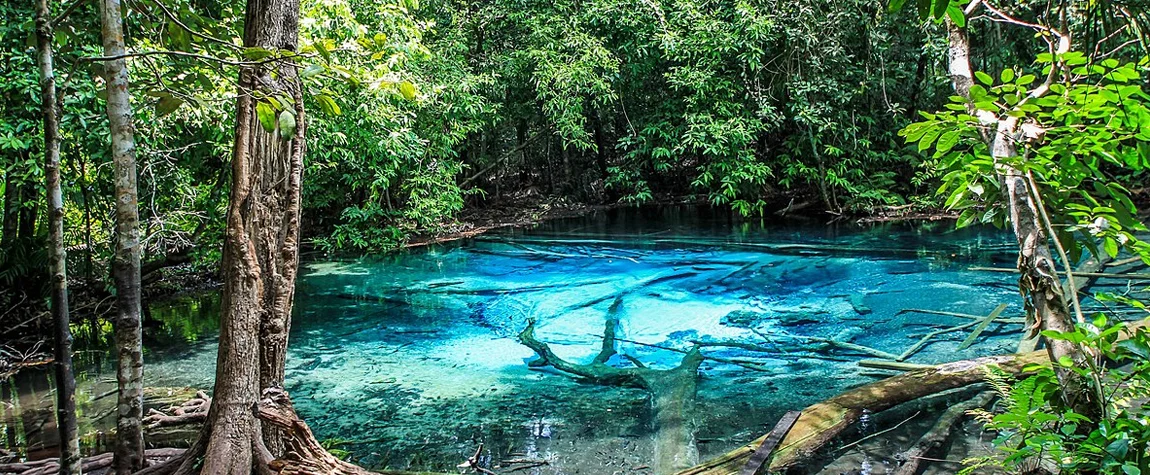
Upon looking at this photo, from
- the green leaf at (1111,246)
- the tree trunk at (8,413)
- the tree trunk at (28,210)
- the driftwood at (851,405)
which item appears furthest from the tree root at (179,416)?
the green leaf at (1111,246)

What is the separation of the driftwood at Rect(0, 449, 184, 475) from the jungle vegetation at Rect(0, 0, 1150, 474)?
19cm

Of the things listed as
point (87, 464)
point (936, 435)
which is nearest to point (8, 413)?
point (87, 464)

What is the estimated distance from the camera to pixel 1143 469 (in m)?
1.30

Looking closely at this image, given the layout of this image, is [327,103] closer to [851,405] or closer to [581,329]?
[851,405]

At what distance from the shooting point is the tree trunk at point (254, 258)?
221 centimetres

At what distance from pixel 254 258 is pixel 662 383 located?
86.6 inches

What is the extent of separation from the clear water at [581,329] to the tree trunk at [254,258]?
863mm

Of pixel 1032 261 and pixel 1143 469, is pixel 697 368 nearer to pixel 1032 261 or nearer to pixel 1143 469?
pixel 1032 261

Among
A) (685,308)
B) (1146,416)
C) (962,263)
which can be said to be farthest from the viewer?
(962,263)

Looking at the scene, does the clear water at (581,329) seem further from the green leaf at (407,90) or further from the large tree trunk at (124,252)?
the green leaf at (407,90)

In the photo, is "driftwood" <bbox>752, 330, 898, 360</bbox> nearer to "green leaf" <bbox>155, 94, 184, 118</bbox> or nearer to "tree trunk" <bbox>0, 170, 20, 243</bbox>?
"green leaf" <bbox>155, 94, 184, 118</bbox>

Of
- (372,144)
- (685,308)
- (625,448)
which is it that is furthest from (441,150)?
(625,448)

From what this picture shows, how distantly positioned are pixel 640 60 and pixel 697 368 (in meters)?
7.76

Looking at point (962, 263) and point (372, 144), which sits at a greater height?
point (372, 144)
